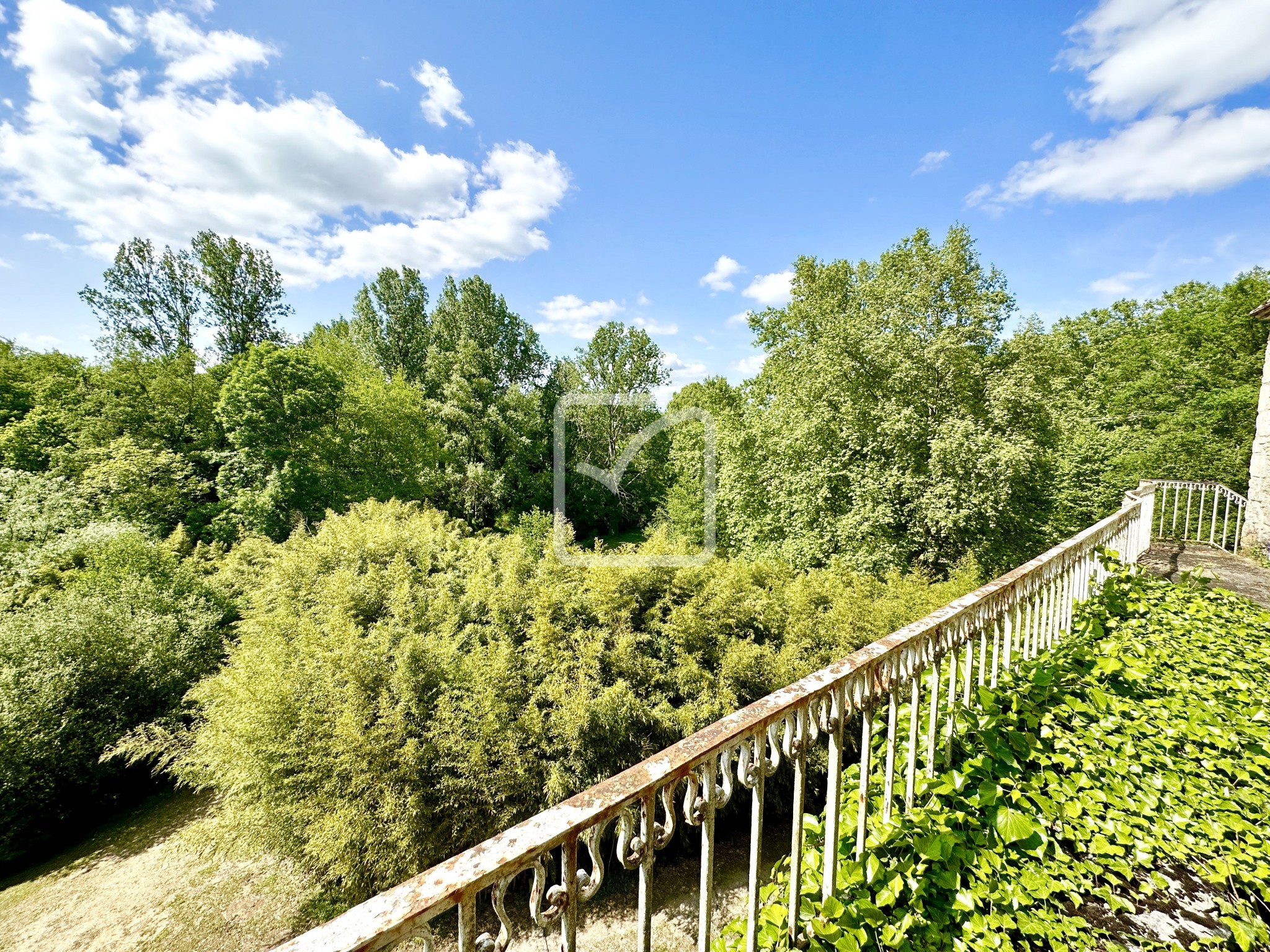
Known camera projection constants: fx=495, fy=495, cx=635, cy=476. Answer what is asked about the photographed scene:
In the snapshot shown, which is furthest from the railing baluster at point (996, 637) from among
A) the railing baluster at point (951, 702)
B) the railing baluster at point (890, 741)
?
the railing baluster at point (890, 741)

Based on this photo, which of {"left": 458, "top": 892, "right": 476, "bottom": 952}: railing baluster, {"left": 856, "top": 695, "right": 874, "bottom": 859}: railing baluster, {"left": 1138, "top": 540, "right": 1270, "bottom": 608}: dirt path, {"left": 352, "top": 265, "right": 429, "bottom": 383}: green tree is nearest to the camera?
{"left": 458, "top": 892, "right": 476, "bottom": 952}: railing baluster

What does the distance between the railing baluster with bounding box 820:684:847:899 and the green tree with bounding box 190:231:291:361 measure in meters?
23.1

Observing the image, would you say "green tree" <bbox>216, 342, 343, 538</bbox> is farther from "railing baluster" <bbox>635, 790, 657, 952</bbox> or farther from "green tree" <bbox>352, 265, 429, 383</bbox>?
"railing baluster" <bbox>635, 790, 657, 952</bbox>

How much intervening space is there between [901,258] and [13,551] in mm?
21456

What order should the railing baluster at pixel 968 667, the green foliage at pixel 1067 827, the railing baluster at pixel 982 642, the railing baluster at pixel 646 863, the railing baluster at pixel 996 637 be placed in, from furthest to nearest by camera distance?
the railing baluster at pixel 996 637 → the railing baluster at pixel 982 642 → the railing baluster at pixel 968 667 → the green foliage at pixel 1067 827 → the railing baluster at pixel 646 863

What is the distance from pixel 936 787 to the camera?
204 centimetres

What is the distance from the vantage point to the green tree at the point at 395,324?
72.9ft

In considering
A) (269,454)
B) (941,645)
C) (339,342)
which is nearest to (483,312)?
(339,342)

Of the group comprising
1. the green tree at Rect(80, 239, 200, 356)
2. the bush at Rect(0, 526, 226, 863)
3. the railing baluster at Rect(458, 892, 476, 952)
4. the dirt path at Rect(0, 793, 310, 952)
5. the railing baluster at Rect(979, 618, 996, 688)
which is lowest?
the dirt path at Rect(0, 793, 310, 952)

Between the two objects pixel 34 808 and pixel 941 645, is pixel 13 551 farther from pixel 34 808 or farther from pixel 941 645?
pixel 941 645

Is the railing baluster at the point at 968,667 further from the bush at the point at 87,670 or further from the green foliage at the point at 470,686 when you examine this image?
the bush at the point at 87,670

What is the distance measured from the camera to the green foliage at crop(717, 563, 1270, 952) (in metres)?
1.62

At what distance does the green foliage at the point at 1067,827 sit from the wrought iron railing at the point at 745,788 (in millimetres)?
106

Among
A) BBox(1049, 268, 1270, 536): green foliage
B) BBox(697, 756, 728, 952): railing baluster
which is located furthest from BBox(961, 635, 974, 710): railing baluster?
BBox(1049, 268, 1270, 536): green foliage
